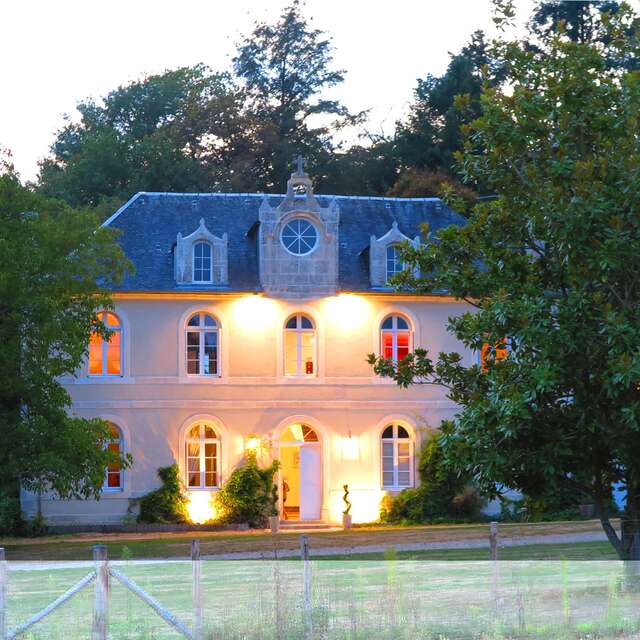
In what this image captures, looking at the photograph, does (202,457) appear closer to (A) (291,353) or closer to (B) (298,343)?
(A) (291,353)

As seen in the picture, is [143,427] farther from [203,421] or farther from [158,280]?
[158,280]

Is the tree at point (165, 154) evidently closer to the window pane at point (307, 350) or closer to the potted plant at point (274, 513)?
the window pane at point (307, 350)

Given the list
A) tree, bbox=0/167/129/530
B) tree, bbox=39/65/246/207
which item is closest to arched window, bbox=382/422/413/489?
tree, bbox=0/167/129/530

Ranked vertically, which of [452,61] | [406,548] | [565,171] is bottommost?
[406,548]

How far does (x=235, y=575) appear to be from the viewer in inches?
755

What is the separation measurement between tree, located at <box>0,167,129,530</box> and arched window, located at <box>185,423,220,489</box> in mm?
6304

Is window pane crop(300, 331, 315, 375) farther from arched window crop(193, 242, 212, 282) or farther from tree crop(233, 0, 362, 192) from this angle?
tree crop(233, 0, 362, 192)

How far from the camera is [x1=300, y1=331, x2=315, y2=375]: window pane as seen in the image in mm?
37469

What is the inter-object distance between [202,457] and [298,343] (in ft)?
12.9

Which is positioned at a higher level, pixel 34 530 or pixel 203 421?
pixel 203 421

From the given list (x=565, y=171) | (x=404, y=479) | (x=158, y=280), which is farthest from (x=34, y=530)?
(x=565, y=171)

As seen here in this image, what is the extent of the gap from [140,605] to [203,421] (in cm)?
1947

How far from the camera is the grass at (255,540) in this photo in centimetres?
2880

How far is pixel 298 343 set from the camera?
37469 millimetres
